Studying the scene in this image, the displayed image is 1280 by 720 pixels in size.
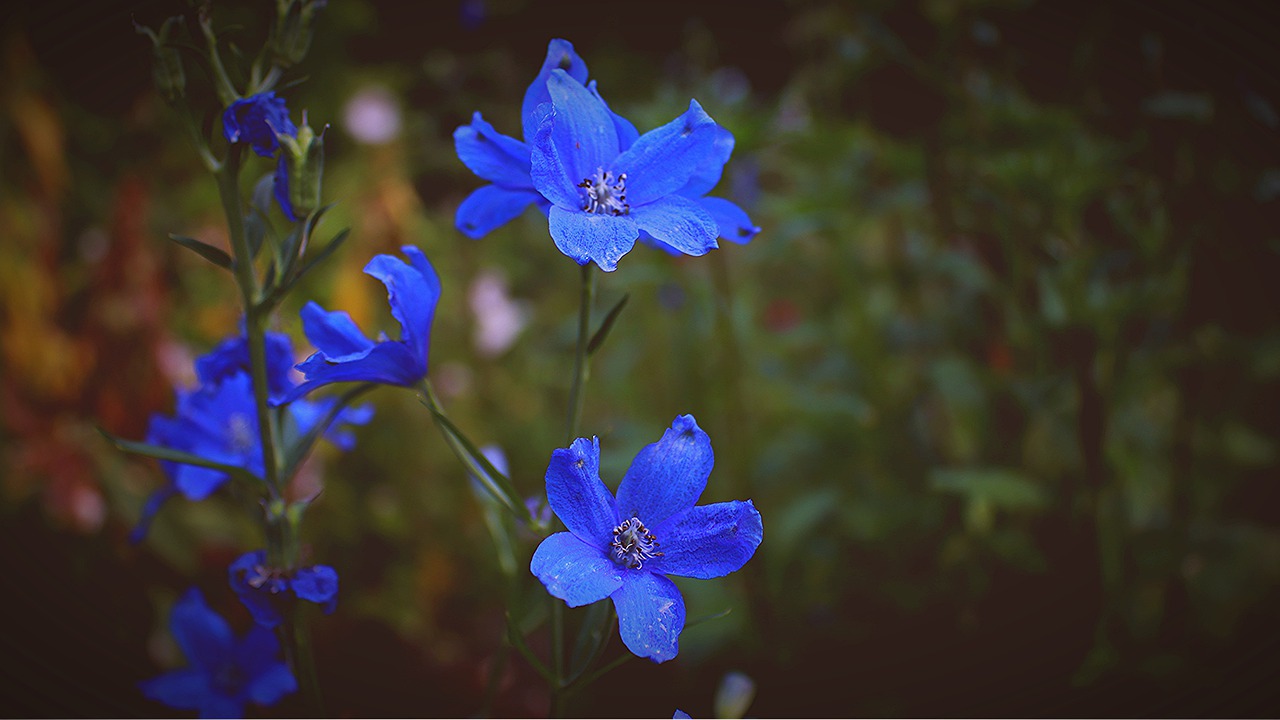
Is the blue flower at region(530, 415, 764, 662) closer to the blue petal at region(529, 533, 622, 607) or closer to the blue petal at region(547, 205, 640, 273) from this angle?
the blue petal at region(529, 533, 622, 607)

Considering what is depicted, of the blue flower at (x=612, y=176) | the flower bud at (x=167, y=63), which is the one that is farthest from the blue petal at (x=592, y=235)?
the flower bud at (x=167, y=63)

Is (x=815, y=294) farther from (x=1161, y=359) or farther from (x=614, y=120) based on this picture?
(x=614, y=120)

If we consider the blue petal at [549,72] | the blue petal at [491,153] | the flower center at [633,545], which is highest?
the blue petal at [549,72]

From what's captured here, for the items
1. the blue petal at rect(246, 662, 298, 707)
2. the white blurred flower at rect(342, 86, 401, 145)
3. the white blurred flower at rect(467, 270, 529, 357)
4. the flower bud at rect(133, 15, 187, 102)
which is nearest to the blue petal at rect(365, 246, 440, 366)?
the flower bud at rect(133, 15, 187, 102)

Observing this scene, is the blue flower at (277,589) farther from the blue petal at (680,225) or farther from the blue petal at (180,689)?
the blue petal at (680,225)

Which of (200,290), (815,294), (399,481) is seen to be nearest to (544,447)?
(399,481)
